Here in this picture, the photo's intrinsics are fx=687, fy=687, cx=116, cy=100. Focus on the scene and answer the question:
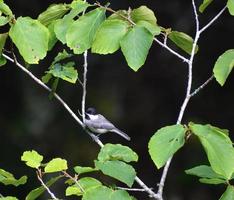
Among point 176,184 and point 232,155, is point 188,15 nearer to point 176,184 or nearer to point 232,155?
point 176,184

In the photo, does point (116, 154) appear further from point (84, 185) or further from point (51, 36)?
point (51, 36)

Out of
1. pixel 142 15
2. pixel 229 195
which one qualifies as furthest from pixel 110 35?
pixel 229 195

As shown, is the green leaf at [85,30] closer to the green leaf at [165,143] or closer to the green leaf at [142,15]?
the green leaf at [142,15]

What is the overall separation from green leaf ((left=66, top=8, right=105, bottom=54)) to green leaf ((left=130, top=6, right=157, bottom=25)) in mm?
Result: 99

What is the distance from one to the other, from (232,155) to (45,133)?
4.08 meters

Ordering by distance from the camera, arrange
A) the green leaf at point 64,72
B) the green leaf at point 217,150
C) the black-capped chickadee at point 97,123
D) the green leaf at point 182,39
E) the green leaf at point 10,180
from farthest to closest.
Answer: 1. the black-capped chickadee at point 97,123
2. the green leaf at point 64,72
3. the green leaf at point 182,39
4. the green leaf at point 10,180
5. the green leaf at point 217,150

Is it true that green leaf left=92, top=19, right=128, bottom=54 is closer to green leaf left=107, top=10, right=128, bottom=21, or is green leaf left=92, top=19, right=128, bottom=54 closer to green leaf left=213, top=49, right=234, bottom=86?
green leaf left=107, top=10, right=128, bottom=21

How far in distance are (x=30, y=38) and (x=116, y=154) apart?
1.00ft

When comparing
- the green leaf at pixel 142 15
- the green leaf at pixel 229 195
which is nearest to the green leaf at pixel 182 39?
the green leaf at pixel 142 15

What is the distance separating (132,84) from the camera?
16.5 feet

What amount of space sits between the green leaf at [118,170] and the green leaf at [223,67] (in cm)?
26

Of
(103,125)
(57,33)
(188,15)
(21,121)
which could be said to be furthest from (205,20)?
(57,33)

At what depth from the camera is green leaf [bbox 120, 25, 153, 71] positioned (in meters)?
1.36

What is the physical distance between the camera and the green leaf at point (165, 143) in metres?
1.21
